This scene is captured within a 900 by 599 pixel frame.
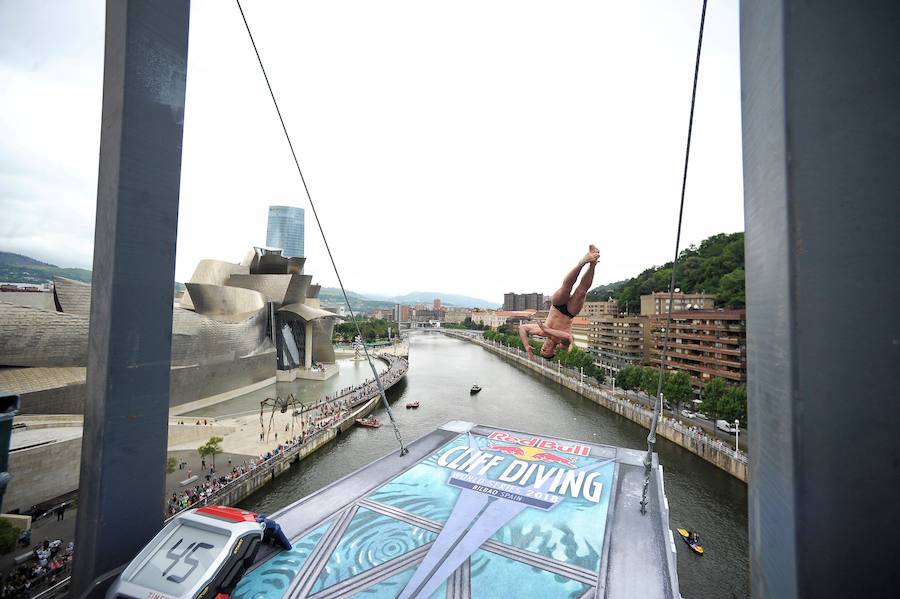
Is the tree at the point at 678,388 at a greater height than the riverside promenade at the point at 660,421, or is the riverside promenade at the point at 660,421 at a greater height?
the tree at the point at 678,388

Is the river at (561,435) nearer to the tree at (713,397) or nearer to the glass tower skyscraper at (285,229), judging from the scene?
the tree at (713,397)

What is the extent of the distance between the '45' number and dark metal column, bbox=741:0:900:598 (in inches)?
200

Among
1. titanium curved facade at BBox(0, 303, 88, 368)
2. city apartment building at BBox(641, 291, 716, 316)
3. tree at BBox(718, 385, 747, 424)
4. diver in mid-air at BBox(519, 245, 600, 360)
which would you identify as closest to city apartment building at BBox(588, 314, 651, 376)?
city apartment building at BBox(641, 291, 716, 316)

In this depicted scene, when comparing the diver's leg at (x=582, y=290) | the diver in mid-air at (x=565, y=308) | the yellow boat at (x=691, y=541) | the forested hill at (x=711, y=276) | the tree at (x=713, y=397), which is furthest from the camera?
the forested hill at (x=711, y=276)

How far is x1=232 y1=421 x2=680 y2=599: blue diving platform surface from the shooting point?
5.80 metres

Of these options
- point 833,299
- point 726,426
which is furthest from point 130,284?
point 726,426

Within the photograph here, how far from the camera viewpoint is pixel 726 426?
2020 centimetres

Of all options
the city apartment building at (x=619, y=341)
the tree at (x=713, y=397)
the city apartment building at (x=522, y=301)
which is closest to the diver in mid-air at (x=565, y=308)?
the tree at (x=713, y=397)

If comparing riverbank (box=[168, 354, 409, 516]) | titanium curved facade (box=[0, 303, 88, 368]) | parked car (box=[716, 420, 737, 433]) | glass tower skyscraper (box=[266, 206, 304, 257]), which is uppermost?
glass tower skyscraper (box=[266, 206, 304, 257])

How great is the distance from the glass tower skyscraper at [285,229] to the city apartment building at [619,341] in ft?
442

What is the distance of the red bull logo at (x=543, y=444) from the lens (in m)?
11.8

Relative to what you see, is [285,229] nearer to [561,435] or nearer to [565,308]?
[561,435]

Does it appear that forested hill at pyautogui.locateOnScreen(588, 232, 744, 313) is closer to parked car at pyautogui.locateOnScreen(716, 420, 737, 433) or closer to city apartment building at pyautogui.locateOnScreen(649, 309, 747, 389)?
city apartment building at pyautogui.locateOnScreen(649, 309, 747, 389)

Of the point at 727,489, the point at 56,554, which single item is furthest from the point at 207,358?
the point at 727,489
